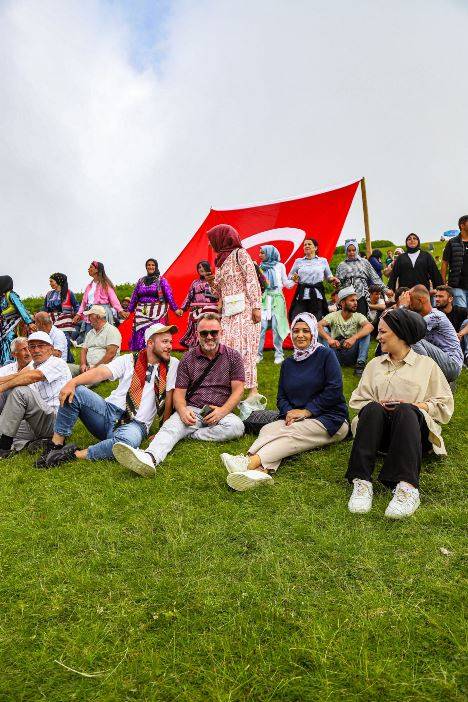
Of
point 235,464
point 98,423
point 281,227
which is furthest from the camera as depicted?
point 281,227

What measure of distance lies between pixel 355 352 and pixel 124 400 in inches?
172

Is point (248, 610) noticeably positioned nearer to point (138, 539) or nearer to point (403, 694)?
point (403, 694)

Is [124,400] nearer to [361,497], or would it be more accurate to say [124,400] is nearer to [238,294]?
[238,294]

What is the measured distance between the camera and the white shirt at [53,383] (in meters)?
6.11

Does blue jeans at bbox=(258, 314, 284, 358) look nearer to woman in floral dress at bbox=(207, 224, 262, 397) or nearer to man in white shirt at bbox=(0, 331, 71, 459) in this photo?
woman in floral dress at bbox=(207, 224, 262, 397)

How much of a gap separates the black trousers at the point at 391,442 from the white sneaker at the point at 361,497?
5 cm

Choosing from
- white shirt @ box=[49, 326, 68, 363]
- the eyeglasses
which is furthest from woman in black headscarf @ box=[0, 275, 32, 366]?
the eyeglasses

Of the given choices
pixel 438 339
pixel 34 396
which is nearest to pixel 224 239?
pixel 438 339

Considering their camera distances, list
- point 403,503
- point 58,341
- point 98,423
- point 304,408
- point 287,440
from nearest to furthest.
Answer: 1. point 403,503
2. point 287,440
3. point 304,408
4. point 98,423
5. point 58,341

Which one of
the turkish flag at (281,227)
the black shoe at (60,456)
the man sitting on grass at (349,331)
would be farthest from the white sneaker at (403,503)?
the turkish flag at (281,227)

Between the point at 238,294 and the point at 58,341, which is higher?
the point at 238,294

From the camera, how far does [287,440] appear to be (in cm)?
487

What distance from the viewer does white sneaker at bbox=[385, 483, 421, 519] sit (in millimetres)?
3689

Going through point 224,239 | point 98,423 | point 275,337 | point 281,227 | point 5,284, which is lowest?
point 98,423
